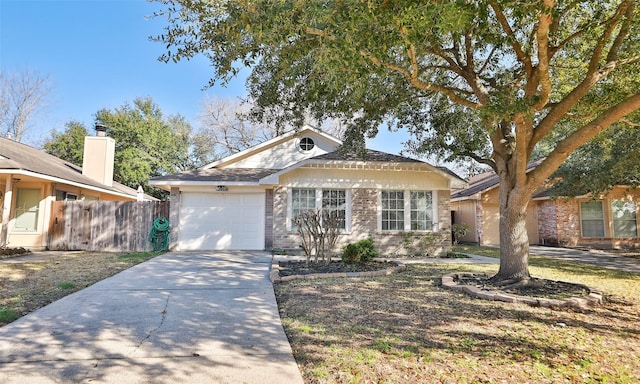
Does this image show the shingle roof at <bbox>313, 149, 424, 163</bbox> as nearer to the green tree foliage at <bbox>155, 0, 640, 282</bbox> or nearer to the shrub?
the green tree foliage at <bbox>155, 0, 640, 282</bbox>

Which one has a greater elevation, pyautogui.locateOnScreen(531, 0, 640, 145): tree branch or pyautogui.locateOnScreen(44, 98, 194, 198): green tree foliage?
pyautogui.locateOnScreen(44, 98, 194, 198): green tree foliage

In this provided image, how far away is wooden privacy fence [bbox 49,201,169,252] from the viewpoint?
40.5ft

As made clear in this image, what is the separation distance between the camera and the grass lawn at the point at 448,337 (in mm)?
2998

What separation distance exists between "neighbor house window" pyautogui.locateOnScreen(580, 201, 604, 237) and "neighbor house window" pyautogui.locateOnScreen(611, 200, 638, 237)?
53 centimetres

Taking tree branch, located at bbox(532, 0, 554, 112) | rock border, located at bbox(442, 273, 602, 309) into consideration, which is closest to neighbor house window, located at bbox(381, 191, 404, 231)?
rock border, located at bbox(442, 273, 602, 309)

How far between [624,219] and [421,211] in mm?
11746

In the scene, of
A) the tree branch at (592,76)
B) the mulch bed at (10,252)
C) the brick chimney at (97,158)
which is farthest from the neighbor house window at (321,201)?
the brick chimney at (97,158)

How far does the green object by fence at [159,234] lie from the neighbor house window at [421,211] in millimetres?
8569

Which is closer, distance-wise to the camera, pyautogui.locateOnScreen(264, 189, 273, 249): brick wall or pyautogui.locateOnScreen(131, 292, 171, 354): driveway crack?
pyautogui.locateOnScreen(131, 292, 171, 354): driveway crack

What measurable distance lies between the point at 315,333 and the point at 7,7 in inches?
717

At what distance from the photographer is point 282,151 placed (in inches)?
571

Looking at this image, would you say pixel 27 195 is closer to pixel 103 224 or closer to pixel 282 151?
pixel 103 224

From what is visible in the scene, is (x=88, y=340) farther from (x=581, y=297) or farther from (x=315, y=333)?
(x=581, y=297)

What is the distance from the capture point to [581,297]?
5.45m
